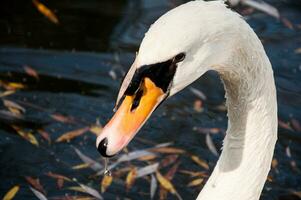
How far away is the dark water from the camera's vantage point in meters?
4.84

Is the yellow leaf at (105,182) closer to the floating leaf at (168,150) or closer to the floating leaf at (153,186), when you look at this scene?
the floating leaf at (153,186)

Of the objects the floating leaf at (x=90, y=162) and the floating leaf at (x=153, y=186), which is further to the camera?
the floating leaf at (x=90, y=162)

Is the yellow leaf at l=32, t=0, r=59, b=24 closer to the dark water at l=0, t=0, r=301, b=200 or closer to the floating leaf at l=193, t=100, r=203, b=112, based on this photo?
the dark water at l=0, t=0, r=301, b=200

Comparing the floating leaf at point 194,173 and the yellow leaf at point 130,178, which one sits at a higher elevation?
the yellow leaf at point 130,178

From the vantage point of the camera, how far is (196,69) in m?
2.76

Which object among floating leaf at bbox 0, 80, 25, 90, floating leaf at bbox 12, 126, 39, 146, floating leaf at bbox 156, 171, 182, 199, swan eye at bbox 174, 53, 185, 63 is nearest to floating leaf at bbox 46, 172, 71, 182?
floating leaf at bbox 12, 126, 39, 146

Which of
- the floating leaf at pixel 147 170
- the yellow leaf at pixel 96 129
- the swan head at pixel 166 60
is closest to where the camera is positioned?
the swan head at pixel 166 60

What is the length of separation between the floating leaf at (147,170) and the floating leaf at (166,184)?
41 millimetres

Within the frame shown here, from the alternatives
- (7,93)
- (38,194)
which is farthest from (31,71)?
(38,194)

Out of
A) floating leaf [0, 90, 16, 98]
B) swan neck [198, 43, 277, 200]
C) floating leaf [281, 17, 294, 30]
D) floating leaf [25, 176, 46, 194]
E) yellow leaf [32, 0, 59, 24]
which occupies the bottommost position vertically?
floating leaf [281, 17, 294, 30]

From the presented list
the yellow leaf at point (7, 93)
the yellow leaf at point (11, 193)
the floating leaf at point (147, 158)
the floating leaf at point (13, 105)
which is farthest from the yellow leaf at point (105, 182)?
the yellow leaf at point (7, 93)

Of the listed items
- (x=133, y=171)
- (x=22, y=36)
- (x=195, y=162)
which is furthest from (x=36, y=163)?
(x=22, y=36)

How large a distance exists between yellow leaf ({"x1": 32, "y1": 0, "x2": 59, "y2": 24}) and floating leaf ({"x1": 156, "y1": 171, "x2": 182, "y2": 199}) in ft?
6.73

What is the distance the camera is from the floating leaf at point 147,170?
15.8 feet
